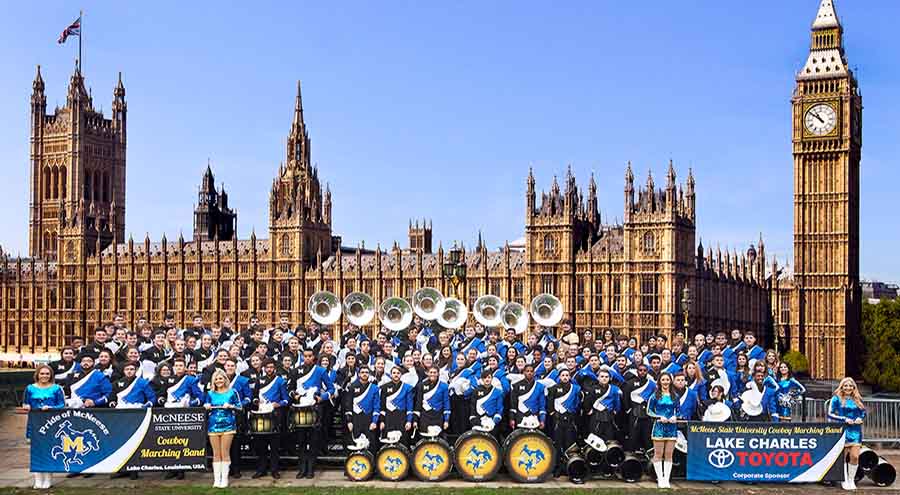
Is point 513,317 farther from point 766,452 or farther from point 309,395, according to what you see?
point 766,452

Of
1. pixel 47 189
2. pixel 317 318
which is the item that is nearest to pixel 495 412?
pixel 317 318

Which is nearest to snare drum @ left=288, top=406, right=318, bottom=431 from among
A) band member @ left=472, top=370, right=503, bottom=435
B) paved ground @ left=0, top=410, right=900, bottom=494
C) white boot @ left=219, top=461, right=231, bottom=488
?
paved ground @ left=0, top=410, right=900, bottom=494

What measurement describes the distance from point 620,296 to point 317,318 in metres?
25.9

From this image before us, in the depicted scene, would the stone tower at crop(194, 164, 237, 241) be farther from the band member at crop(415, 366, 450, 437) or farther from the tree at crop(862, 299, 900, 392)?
the band member at crop(415, 366, 450, 437)

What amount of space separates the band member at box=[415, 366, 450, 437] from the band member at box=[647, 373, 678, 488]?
336 cm

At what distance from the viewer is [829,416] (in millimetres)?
18344

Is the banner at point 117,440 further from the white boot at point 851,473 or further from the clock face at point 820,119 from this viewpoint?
the clock face at point 820,119

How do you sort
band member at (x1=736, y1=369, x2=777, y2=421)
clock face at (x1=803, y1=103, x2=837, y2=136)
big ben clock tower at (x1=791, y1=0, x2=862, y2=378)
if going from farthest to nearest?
1. clock face at (x1=803, y1=103, x2=837, y2=136)
2. big ben clock tower at (x1=791, y1=0, x2=862, y2=378)
3. band member at (x1=736, y1=369, x2=777, y2=421)

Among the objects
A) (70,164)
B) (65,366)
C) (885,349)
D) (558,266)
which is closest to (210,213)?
(70,164)

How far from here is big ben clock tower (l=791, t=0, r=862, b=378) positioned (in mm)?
71625

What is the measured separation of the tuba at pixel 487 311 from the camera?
34.7 m

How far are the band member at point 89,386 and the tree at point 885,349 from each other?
48.9 m

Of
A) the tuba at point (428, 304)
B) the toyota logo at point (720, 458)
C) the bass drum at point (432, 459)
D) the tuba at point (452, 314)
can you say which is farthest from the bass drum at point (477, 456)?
the tuba at point (452, 314)

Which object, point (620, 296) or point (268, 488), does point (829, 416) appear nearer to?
point (268, 488)
